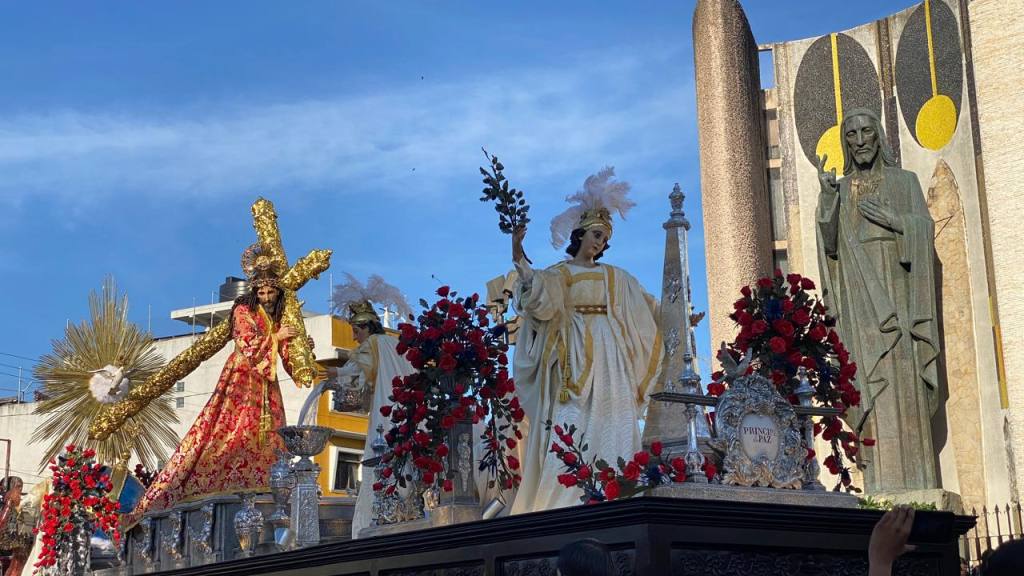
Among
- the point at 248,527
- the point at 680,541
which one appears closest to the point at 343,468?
the point at 248,527

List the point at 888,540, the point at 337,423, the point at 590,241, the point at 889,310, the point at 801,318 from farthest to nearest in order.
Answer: the point at 337,423
the point at 889,310
the point at 590,241
the point at 801,318
the point at 888,540

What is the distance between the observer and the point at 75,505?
11898 mm

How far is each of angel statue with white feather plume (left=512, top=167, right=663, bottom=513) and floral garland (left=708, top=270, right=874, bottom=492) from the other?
158 cm

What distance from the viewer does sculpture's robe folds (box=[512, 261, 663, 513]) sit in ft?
27.8

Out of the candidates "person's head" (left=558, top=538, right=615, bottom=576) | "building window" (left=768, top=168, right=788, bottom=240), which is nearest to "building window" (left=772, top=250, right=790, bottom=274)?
"building window" (left=768, top=168, right=788, bottom=240)

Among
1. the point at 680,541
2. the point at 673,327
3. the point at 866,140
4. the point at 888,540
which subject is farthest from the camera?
the point at 866,140

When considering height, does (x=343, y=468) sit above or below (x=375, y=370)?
above

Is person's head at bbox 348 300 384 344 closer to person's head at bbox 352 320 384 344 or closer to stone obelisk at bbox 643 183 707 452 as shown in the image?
person's head at bbox 352 320 384 344

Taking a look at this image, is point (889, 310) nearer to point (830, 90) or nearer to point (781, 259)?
point (781, 259)

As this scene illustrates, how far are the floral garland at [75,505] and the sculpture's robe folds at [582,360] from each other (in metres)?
4.74

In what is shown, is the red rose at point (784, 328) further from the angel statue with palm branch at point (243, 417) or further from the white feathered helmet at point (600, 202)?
the angel statue with palm branch at point (243, 417)

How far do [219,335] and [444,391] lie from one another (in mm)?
4819

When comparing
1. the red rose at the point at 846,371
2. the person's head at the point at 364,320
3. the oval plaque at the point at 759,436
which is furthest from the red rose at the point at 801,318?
the person's head at the point at 364,320

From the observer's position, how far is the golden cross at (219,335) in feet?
39.5
